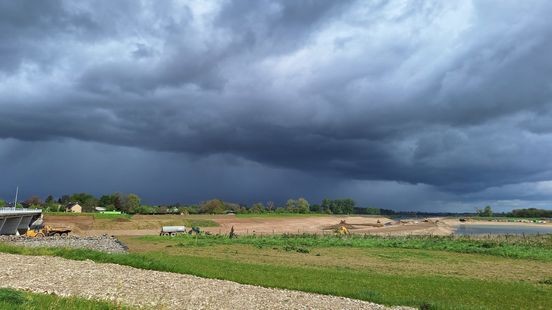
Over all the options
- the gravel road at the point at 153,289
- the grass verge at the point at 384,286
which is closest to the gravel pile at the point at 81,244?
the grass verge at the point at 384,286

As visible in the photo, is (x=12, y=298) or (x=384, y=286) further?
(x=384, y=286)

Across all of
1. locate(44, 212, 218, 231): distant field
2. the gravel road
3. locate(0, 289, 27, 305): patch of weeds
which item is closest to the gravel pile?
the gravel road

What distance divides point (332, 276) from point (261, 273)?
16.3ft

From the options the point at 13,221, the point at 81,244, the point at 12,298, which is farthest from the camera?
the point at 13,221

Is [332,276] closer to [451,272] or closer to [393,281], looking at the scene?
[393,281]

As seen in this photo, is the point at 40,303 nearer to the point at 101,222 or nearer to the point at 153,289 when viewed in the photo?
the point at 153,289

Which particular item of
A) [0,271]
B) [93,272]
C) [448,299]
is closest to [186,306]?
[93,272]

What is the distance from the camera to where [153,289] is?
67.7 ft

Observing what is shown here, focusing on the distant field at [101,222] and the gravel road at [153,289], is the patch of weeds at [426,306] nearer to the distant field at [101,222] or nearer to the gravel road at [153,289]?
the gravel road at [153,289]

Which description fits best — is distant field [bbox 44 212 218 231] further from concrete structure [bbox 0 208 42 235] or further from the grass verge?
the grass verge

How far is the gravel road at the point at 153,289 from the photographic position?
1814cm

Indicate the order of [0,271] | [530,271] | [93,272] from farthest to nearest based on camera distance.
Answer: [530,271] → [93,272] → [0,271]

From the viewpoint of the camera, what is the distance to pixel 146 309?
49.2 ft

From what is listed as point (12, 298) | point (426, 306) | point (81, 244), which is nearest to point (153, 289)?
point (12, 298)
